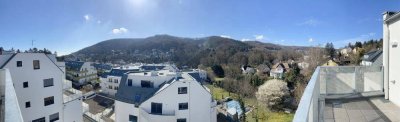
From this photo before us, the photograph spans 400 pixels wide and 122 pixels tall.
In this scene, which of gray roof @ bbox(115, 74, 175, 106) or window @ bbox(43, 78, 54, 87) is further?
gray roof @ bbox(115, 74, 175, 106)

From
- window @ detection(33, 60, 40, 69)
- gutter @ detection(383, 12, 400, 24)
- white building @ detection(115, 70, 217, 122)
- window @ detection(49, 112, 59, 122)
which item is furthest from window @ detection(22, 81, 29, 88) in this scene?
gutter @ detection(383, 12, 400, 24)

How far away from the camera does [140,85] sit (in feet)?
73.6

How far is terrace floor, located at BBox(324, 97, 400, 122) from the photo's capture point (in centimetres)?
435

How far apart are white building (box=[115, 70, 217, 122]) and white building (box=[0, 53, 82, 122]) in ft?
15.6

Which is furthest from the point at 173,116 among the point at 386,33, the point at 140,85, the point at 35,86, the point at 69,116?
the point at 386,33

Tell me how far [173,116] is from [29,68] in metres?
9.37

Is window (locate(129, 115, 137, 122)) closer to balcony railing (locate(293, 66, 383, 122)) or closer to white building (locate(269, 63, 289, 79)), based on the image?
balcony railing (locate(293, 66, 383, 122))

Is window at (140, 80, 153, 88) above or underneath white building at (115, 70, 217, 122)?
above

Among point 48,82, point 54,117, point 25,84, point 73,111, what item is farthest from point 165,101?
point 25,84

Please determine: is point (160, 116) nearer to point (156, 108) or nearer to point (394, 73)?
point (156, 108)

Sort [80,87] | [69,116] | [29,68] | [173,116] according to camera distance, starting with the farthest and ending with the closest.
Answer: [80,87] → [173,116] → [69,116] → [29,68]

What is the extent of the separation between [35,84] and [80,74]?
1457 inches

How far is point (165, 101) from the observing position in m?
20.0

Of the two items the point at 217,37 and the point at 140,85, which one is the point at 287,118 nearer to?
the point at 140,85
